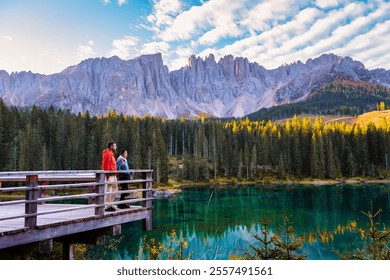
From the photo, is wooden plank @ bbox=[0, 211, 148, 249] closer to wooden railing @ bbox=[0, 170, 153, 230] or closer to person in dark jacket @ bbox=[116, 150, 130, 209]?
wooden railing @ bbox=[0, 170, 153, 230]

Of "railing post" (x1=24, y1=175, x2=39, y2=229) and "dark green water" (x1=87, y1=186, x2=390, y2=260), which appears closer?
"railing post" (x1=24, y1=175, x2=39, y2=229)

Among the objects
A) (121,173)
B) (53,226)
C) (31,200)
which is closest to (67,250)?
(53,226)

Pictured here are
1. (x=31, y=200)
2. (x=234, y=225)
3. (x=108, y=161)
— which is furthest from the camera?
(x=234, y=225)

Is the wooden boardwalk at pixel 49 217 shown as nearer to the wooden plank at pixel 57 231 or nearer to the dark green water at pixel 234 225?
the wooden plank at pixel 57 231

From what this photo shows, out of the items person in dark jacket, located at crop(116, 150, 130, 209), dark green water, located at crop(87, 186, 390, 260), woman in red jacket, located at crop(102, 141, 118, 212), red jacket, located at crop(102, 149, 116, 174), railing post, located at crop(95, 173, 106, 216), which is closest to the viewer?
railing post, located at crop(95, 173, 106, 216)

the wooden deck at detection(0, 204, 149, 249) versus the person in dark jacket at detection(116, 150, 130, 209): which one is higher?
the person in dark jacket at detection(116, 150, 130, 209)

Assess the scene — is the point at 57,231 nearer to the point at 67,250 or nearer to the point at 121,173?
the point at 67,250

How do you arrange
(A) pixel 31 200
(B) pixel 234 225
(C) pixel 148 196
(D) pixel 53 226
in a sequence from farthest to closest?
(B) pixel 234 225 < (C) pixel 148 196 < (D) pixel 53 226 < (A) pixel 31 200

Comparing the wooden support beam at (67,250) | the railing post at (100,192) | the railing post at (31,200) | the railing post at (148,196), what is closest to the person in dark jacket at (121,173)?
the railing post at (148,196)

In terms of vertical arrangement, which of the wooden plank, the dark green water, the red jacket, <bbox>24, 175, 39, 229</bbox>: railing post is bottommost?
the dark green water

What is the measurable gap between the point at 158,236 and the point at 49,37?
21.4m

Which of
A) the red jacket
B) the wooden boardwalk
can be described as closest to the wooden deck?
the wooden boardwalk
